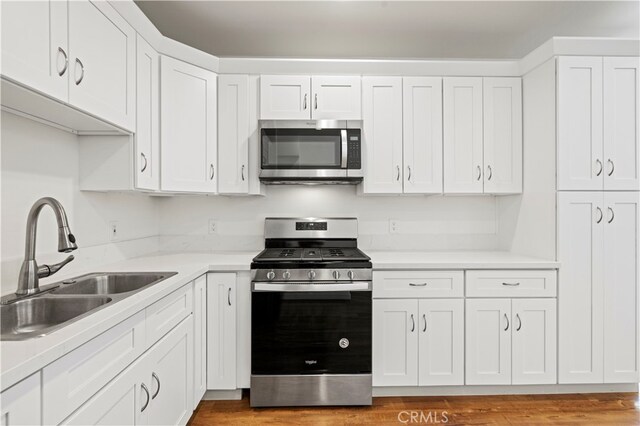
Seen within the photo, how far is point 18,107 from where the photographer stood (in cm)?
150

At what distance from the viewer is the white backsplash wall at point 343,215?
293 cm

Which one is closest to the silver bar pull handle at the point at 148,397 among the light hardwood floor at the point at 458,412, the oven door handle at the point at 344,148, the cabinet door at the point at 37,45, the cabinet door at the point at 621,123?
the light hardwood floor at the point at 458,412

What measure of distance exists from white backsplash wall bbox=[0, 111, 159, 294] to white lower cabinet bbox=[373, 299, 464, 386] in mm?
1760

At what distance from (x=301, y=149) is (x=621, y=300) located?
2.37 metres

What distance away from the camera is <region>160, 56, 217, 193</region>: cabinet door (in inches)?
91.2

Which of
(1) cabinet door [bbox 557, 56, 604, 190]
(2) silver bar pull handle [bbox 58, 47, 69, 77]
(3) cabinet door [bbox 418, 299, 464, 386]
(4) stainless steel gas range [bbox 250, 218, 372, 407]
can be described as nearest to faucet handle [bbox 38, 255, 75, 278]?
(2) silver bar pull handle [bbox 58, 47, 69, 77]

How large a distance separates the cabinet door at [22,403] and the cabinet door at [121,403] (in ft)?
0.46

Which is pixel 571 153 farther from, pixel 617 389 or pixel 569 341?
pixel 617 389

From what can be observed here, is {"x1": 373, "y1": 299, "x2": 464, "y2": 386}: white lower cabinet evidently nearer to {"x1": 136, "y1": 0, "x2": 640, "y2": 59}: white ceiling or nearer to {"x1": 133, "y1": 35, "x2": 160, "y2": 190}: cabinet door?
{"x1": 133, "y1": 35, "x2": 160, "y2": 190}: cabinet door

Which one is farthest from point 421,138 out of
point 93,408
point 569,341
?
point 93,408

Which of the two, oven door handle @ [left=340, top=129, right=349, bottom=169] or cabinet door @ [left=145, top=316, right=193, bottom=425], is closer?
cabinet door @ [left=145, top=316, right=193, bottom=425]

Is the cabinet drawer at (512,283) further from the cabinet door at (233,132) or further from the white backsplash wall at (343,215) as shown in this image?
the cabinet door at (233,132)

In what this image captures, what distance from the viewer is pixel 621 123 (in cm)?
235
